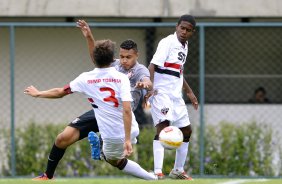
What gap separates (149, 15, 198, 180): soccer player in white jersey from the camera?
1214 centimetres

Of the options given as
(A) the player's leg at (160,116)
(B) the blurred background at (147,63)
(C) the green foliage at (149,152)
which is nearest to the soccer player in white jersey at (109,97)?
(A) the player's leg at (160,116)

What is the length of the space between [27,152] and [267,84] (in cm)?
447

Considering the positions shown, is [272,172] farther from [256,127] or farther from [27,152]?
[27,152]

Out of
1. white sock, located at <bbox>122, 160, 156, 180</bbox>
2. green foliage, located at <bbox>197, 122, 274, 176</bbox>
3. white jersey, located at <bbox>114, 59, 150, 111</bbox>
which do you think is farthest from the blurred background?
white sock, located at <bbox>122, 160, 156, 180</bbox>

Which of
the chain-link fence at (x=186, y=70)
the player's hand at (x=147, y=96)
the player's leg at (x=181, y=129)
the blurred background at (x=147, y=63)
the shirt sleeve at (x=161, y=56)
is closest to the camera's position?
the player's hand at (x=147, y=96)

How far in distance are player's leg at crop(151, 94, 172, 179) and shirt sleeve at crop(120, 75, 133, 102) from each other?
1501 millimetres

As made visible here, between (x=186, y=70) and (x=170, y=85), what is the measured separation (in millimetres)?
4892

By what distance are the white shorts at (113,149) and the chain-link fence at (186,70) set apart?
13.0 feet

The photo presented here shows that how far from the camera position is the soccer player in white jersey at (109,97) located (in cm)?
1062

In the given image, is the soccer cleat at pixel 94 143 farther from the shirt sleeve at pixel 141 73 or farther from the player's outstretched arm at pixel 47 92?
the shirt sleeve at pixel 141 73

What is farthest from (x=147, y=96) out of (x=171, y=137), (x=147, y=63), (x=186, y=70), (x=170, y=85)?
(x=186, y=70)

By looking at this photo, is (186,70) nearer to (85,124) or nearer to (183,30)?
(183,30)

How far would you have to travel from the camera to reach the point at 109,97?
10.8 m

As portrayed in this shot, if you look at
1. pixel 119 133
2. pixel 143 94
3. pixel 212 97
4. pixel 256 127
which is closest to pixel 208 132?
pixel 256 127
